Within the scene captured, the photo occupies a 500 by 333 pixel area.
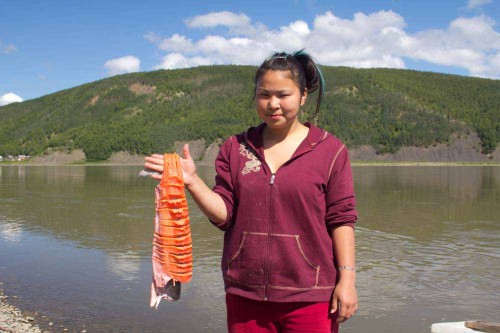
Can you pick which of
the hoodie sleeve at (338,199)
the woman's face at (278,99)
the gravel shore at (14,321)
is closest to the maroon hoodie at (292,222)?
the hoodie sleeve at (338,199)

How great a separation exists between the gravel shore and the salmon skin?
4105 millimetres

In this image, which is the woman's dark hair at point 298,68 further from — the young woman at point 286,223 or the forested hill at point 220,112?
the forested hill at point 220,112

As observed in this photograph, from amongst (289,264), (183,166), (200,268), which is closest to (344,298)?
(289,264)

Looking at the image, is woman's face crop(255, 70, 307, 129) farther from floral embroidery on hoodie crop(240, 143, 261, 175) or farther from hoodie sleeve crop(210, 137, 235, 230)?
hoodie sleeve crop(210, 137, 235, 230)

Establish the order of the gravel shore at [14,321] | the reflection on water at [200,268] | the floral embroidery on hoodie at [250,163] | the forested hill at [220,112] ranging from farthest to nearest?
the forested hill at [220,112] → the reflection on water at [200,268] → the gravel shore at [14,321] → the floral embroidery on hoodie at [250,163]

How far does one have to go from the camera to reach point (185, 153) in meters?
2.71

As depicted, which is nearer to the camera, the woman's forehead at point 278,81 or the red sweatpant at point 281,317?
the red sweatpant at point 281,317

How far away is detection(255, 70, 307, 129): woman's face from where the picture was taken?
2.62 m

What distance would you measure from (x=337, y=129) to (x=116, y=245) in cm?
9081

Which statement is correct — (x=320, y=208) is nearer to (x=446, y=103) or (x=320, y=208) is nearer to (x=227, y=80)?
(x=446, y=103)

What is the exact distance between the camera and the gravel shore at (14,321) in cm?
605

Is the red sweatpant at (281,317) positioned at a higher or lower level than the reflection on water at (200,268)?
higher

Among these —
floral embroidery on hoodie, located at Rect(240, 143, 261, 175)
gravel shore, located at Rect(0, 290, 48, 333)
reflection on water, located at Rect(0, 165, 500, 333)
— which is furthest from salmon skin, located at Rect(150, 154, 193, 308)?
gravel shore, located at Rect(0, 290, 48, 333)

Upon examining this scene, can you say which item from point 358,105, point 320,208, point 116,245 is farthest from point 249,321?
point 358,105
